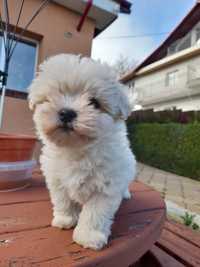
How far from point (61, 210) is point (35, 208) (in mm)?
187

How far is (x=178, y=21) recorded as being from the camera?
14.0m

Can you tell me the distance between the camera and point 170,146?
7.82m

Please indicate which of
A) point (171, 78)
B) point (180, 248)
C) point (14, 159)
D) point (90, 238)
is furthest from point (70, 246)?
point (171, 78)

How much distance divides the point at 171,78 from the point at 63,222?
15026mm

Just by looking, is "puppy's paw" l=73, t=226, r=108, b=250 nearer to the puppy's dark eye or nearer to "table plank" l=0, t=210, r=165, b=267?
"table plank" l=0, t=210, r=165, b=267

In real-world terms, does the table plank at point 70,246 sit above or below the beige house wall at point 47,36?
below

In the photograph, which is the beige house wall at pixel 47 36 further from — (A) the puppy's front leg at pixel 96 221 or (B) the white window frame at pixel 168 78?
(B) the white window frame at pixel 168 78

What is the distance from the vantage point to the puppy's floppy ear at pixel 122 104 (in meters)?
1.09

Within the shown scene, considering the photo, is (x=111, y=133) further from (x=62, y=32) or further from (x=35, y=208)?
(x=62, y=32)

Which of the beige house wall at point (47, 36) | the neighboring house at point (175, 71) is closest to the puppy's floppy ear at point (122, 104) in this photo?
the beige house wall at point (47, 36)

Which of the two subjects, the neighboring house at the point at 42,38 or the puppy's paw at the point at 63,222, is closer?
the puppy's paw at the point at 63,222

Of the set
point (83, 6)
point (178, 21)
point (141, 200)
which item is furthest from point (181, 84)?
point (141, 200)

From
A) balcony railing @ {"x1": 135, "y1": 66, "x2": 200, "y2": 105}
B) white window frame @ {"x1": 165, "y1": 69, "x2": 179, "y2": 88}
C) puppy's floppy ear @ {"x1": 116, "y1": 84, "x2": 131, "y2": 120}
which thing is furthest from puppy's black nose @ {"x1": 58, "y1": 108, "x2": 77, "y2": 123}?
white window frame @ {"x1": 165, "y1": 69, "x2": 179, "y2": 88}

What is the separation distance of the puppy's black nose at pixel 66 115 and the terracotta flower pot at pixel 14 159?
549 mm
